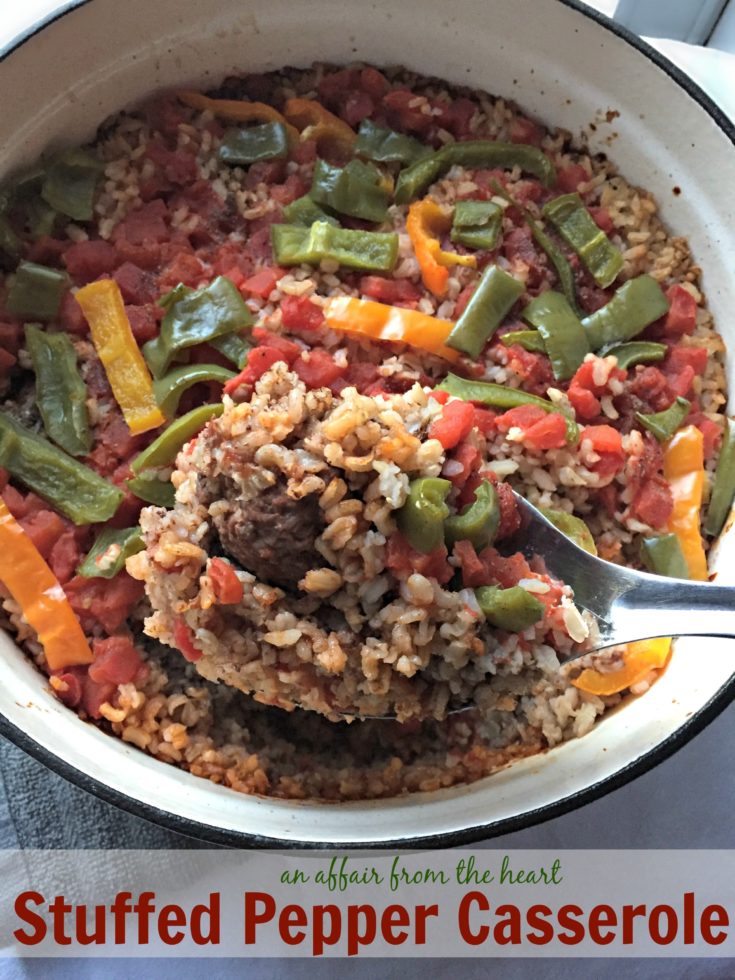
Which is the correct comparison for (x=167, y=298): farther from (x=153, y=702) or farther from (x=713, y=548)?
(x=713, y=548)

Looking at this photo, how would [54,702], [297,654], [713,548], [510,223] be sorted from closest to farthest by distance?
[297,654]
[54,702]
[713,548]
[510,223]

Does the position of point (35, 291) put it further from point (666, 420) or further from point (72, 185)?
point (666, 420)

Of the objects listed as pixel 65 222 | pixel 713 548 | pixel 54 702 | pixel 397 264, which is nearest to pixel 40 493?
pixel 54 702

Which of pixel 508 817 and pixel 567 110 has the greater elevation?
pixel 567 110

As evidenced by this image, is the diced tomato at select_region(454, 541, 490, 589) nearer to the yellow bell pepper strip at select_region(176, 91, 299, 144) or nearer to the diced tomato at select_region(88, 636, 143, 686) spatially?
the diced tomato at select_region(88, 636, 143, 686)

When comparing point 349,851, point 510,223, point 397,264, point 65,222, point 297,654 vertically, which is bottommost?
point 349,851

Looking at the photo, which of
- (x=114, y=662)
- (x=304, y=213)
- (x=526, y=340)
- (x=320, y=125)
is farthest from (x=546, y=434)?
(x=114, y=662)
